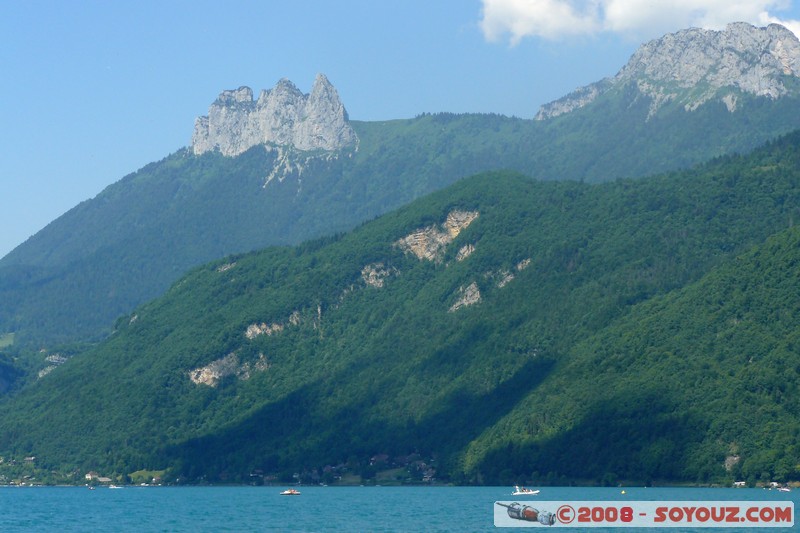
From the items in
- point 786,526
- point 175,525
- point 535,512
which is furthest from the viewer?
point 175,525

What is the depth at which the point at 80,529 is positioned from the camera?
19375 cm

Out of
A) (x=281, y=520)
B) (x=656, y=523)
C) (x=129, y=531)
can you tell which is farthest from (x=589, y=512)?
(x=129, y=531)

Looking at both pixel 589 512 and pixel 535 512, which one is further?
pixel 589 512

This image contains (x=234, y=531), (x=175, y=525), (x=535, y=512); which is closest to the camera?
(x=535, y=512)

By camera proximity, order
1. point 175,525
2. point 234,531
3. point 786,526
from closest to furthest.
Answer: point 786,526
point 234,531
point 175,525

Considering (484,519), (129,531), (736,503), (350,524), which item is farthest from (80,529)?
(736,503)

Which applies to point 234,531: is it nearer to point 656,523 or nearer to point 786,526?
point 656,523

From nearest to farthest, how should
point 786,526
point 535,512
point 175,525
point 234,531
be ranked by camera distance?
point 535,512 < point 786,526 < point 234,531 < point 175,525

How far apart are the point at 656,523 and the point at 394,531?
3001 cm

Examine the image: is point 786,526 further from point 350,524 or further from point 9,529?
point 9,529

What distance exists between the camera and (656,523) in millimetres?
174625

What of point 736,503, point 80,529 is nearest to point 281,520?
point 80,529

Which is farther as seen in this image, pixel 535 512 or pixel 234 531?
pixel 234 531

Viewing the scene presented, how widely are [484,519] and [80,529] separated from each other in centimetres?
5127
